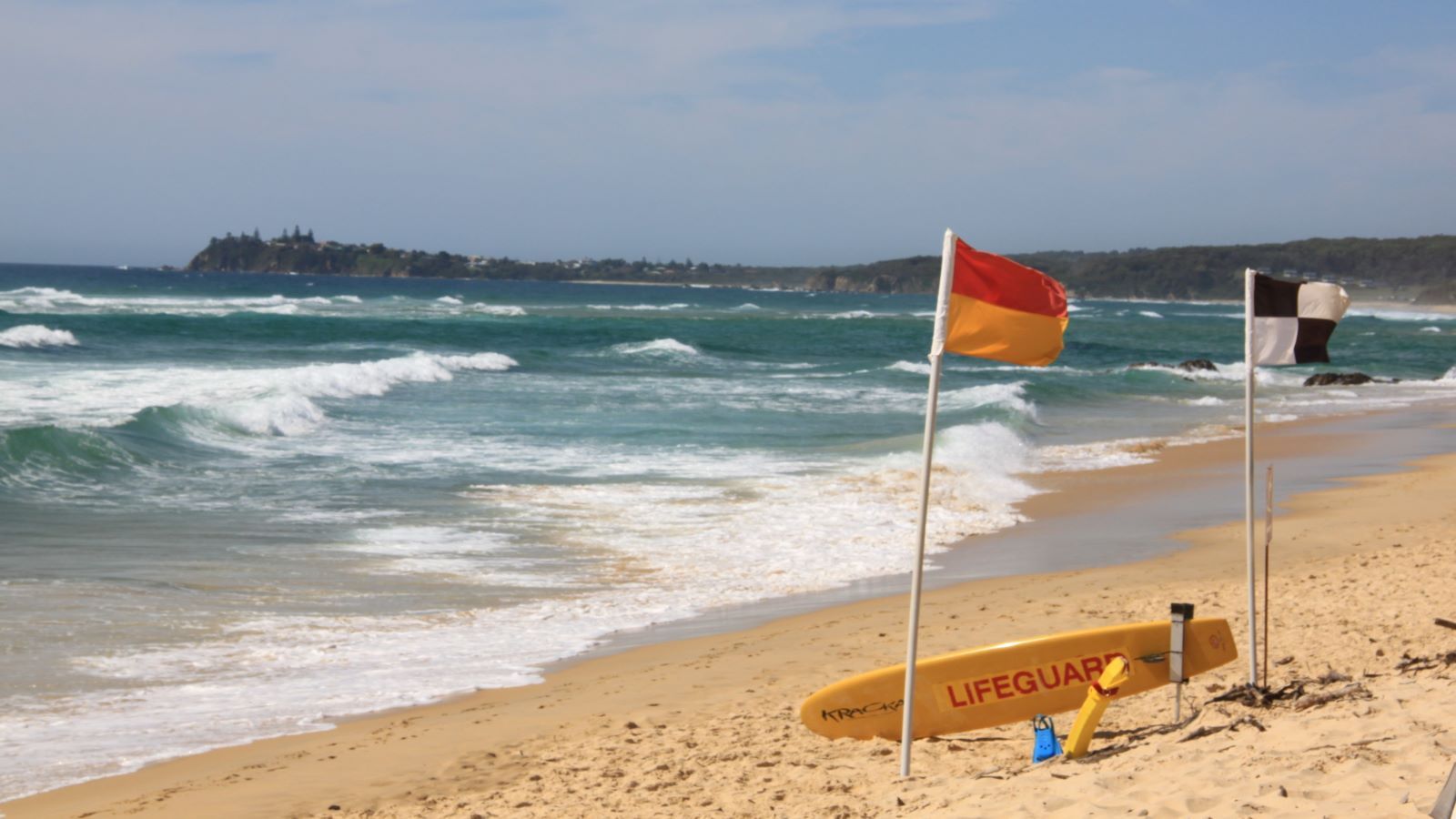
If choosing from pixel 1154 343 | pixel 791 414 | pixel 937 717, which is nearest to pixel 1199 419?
pixel 791 414

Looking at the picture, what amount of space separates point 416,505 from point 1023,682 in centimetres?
906

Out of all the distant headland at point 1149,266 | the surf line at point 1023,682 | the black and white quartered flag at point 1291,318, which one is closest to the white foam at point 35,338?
the surf line at point 1023,682

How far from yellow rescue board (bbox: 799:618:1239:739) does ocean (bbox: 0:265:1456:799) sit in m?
2.52

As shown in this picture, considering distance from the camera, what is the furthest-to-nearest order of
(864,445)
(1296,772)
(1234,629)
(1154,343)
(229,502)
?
(1154,343) < (864,445) < (229,502) < (1234,629) < (1296,772)

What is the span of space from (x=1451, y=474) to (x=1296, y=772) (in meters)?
15.0

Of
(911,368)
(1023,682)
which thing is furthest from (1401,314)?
(1023,682)

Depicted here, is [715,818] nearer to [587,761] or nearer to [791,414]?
[587,761]

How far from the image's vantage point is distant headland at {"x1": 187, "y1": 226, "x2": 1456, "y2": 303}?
141 m

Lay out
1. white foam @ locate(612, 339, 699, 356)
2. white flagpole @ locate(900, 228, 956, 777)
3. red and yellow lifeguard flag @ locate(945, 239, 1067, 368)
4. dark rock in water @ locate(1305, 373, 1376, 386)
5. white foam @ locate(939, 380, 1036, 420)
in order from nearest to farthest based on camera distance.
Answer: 1. white flagpole @ locate(900, 228, 956, 777)
2. red and yellow lifeguard flag @ locate(945, 239, 1067, 368)
3. white foam @ locate(939, 380, 1036, 420)
4. dark rock in water @ locate(1305, 373, 1376, 386)
5. white foam @ locate(612, 339, 699, 356)

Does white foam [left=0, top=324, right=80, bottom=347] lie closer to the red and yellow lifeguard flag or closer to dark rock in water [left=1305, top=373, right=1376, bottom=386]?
dark rock in water [left=1305, top=373, right=1376, bottom=386]

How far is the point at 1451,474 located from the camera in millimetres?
17953

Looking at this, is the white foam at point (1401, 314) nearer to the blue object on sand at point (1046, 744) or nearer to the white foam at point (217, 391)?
the white foam at point (217, 391)

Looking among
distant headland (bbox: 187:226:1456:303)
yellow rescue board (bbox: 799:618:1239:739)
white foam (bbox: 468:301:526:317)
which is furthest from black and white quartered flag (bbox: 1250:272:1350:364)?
distant headland (bbox: 187:226:1456:303)

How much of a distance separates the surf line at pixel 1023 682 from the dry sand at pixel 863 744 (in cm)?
22
